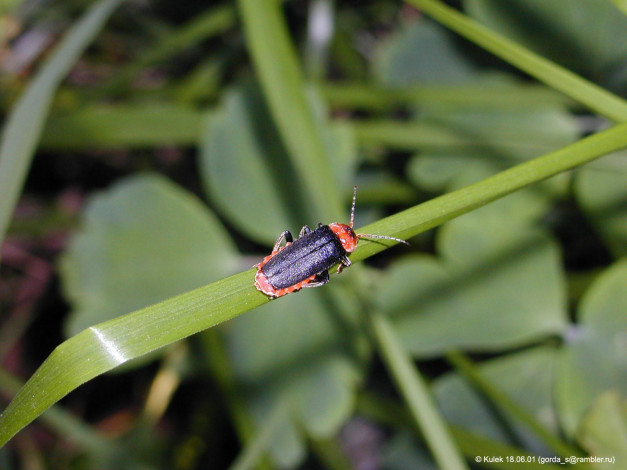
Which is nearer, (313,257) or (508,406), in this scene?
(313,257)

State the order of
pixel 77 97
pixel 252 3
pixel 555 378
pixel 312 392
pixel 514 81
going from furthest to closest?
pixel 77 97, pixel 514 81, pixel 312 392, pixel 555 378, pixel 252 3

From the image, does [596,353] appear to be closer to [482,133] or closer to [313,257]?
[482,133]

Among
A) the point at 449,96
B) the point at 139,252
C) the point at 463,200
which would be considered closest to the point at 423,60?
the point at 449,96

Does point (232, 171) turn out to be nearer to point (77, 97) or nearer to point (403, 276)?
point (403, 276)

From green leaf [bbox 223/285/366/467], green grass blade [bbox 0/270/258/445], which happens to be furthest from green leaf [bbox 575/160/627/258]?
green grass blade [bbox 0/270/258/445]

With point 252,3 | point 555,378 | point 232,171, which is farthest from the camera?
point 232,171

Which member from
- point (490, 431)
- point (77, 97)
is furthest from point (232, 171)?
point (490, 431)
